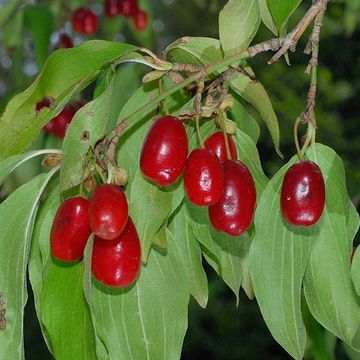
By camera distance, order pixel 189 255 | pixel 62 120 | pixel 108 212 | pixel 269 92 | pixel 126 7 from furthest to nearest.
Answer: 1. pixel 269 92
2. pixel 126 7
3. pixel 62 120
4. pixel 189 255
5. pixel 108 212

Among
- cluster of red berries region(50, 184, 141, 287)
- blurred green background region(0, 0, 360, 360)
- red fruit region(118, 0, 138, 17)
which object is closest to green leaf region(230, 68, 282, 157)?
cluster of red berries region(50, 184, 141, 287)

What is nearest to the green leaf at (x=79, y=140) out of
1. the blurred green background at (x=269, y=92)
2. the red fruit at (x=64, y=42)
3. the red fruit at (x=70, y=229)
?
the red fruit at (x=70, y=229)

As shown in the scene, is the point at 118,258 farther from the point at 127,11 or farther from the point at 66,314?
the point at 127,11

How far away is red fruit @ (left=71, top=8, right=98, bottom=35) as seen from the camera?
276 centimetres

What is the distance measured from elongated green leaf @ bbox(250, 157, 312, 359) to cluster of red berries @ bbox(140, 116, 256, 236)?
44 millimetres

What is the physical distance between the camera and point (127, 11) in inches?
107

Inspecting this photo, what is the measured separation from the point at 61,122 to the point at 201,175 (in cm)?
122

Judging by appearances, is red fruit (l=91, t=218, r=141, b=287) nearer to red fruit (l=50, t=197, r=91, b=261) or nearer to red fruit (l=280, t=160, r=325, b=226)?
red fruit (l=50, t=197, r=91, b=261)

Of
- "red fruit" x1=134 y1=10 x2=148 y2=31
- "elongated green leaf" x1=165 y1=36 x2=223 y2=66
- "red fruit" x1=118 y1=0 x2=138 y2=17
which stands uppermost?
"red fruit" x1=118 y1=0 x2=138 y2=17

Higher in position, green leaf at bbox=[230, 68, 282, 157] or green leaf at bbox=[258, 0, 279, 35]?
green leaf at bbox=[258, 0, 279, 35]

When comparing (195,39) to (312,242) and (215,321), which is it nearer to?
(312,242)

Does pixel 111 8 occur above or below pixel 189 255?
above

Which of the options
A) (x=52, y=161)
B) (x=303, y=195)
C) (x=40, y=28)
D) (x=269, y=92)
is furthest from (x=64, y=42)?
(x=269, y=92)

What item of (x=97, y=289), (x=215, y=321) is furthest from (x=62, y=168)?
(x=215, y=321)
